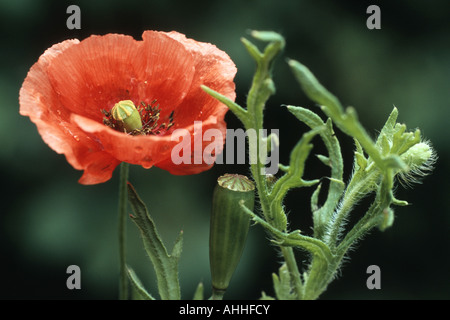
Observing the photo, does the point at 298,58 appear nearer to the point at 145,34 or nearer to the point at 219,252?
the point at 145,34

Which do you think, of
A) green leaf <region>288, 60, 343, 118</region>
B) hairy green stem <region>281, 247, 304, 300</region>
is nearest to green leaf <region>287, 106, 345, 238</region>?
hairy green stem <region>281, 247, 304, 300</region>

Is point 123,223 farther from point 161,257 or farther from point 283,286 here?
point 283,286

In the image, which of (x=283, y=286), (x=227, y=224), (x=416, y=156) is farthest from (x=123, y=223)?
(x=416, y=156)

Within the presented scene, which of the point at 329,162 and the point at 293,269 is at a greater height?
the point at 329,162

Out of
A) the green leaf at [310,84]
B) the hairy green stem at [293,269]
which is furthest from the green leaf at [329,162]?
the green leaf at [310,84]

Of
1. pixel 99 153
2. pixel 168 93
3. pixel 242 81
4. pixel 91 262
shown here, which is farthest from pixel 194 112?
pixel 91 262

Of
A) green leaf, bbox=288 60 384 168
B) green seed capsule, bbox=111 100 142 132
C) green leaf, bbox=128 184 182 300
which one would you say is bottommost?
green leaf, bbox=128 184 182 300

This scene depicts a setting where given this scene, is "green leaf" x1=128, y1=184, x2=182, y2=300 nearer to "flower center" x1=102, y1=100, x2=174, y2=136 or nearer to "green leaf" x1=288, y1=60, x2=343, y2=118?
"flower center" x1=102, y1=100, x2=174, y2=136

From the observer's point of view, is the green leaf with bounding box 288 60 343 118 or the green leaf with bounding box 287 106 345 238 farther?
the green leaf with bounding box 287 106 345 238
